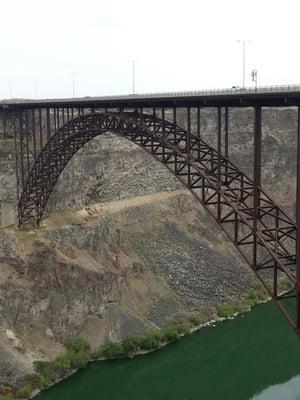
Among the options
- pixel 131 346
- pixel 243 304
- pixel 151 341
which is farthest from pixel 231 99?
pixel 243 304

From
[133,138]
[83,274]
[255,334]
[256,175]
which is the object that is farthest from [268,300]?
[256,175]

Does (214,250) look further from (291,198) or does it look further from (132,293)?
(291,198)

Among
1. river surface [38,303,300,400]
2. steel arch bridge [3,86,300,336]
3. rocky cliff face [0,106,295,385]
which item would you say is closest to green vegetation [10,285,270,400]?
river surface [38,303,300,400]

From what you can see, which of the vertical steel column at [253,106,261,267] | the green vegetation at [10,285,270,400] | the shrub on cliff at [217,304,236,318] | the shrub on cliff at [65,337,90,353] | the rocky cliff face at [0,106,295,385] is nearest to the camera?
the vertical steel column at [253,106,261,267]

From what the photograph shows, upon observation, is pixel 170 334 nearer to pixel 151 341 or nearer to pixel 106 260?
pixel 151 341

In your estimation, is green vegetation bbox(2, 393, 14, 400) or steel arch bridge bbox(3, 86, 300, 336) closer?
steel arch bridge bbox(3, 86, 300, 336)

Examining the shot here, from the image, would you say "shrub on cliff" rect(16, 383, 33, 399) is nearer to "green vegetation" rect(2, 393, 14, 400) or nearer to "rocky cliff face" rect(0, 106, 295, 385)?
"green vegetation" rect(2, 393, 14, 400)
